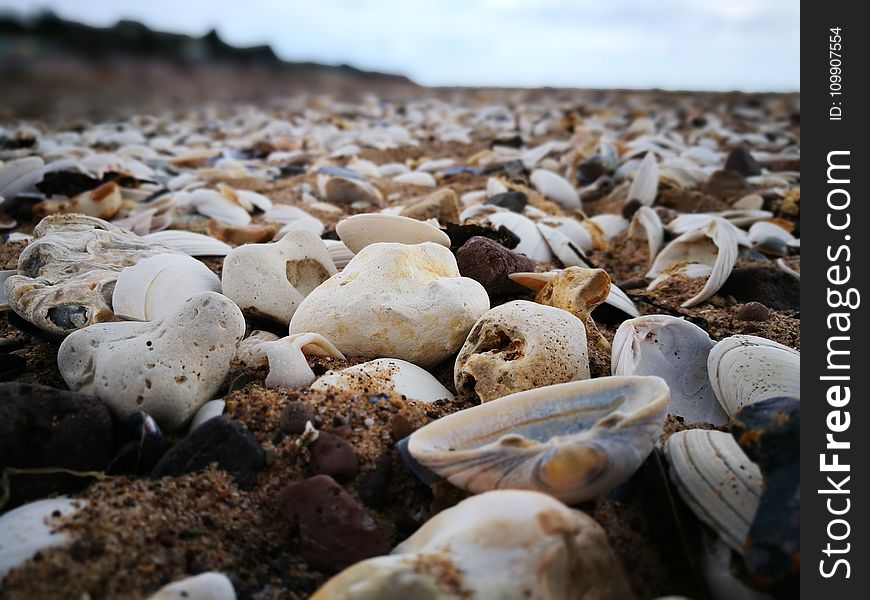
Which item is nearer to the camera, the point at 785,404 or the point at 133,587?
the point at 133,587

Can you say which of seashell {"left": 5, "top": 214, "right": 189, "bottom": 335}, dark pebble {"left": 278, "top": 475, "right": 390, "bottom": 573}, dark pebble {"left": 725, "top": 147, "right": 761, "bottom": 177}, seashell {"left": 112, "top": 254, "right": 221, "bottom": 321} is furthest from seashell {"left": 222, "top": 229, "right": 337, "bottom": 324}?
dark pebble {"left": 725, "top": 147, "right": 761, "bottom": 177}

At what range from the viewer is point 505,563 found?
4.17 feet

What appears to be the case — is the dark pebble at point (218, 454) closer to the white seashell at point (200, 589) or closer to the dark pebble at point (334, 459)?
the dark pebble at point (334, 459)

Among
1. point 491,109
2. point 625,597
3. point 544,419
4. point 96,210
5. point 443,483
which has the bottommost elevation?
point 625,597

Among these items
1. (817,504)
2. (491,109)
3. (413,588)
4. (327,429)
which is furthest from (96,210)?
(491,109)

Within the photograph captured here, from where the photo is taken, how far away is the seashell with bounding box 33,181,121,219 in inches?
165

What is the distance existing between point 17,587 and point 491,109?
12038 mm

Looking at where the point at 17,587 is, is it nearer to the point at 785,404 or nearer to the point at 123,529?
the point at 123,529

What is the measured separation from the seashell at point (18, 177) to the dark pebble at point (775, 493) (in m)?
4.49

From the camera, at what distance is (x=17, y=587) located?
50.5 inches

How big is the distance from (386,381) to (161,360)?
0.65 metres

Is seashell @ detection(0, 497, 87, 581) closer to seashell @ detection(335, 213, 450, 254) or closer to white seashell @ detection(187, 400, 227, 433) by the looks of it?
white seashell @ detection(187, 400, 227, 433)

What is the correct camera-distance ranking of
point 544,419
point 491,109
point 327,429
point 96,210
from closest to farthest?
point 544,419
point 327,429
point 96,210
point 491,109

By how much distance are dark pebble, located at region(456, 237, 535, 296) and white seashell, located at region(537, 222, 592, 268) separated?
84cm
